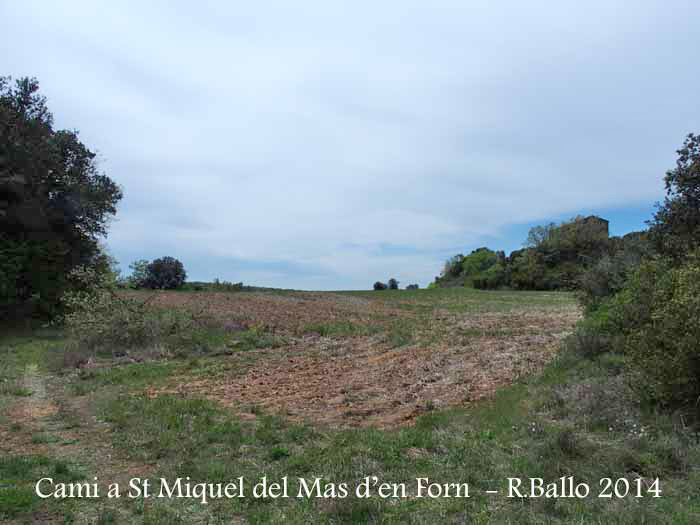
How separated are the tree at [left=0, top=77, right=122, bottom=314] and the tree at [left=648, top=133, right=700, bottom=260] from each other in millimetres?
21291

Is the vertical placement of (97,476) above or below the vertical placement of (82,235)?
below

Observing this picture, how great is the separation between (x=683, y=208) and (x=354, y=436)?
8.52m

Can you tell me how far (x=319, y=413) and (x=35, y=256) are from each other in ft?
60.9

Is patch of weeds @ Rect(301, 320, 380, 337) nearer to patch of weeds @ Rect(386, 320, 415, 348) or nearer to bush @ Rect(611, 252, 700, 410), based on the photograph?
patch of weeds @ Rect(386, 320, 415, 348)

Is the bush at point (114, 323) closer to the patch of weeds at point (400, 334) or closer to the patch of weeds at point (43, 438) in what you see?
the patch of weeds at point (400, 334)

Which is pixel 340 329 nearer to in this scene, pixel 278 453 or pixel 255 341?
pixel 255 341

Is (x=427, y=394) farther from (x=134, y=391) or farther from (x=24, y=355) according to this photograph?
(x=24, y=355)

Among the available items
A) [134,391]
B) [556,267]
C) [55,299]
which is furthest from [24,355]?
[556,267]

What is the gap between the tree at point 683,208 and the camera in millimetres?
10141

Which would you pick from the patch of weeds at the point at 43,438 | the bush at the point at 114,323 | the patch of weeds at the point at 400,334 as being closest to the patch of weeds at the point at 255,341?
the bush at the point at 114,323

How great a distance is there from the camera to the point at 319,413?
7984 mm

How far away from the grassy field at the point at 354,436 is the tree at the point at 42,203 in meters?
9.11

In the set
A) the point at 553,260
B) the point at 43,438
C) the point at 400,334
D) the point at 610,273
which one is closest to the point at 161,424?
the point at 43,438

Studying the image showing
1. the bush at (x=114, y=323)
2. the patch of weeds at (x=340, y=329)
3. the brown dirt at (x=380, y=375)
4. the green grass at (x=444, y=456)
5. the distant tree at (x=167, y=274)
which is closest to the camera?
the green grass at (x=444, y=456)
